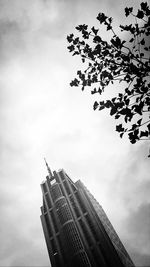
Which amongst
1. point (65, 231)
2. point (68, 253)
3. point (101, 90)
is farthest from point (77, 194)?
point (101, 90)

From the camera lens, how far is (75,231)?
60.4m

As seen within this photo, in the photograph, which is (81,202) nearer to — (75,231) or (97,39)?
(75,231)

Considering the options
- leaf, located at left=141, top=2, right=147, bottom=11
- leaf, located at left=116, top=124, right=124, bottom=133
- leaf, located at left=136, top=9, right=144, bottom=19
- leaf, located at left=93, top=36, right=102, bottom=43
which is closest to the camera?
leaf, located at left=116, top=124, right=124, bottom=133

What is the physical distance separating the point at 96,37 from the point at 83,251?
2289 inches

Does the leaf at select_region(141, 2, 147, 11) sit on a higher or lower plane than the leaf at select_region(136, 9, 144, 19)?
higher

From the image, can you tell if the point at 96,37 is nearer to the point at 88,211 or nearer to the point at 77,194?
the point at 88,211

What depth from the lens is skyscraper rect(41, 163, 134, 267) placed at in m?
54.5

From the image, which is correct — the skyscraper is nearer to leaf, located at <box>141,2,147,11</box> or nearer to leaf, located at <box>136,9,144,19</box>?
leaf, located at <box>136,9,144,19</box>

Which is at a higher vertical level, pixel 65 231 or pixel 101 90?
pixel 65 231

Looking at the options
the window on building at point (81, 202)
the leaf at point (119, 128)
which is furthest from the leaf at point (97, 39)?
the window on building at point (81, 202)

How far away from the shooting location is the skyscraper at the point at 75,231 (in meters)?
54.5

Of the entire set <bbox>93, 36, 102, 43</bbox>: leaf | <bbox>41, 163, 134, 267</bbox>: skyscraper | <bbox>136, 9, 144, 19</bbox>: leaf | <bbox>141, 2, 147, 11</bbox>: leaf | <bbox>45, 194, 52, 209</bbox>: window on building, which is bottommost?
<bbox>136, 9, 144, 19</bbox>: leaf

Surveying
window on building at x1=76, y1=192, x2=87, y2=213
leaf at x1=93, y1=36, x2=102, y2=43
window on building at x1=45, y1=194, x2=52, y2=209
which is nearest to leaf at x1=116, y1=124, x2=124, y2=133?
leaf at x1=93, y1=36, x2=102, y2=43

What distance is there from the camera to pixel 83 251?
55094 mm
